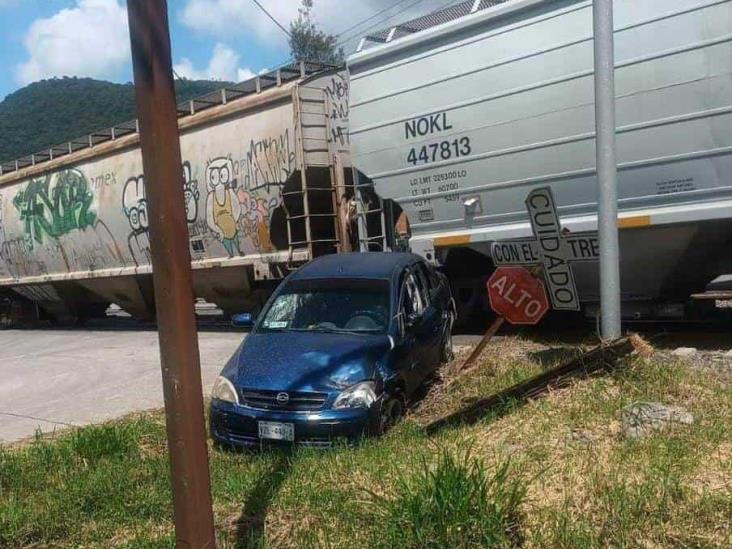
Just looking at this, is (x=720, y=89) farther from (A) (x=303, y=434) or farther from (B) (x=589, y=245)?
(A) (x=303, y=434)

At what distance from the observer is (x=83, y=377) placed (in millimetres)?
10836

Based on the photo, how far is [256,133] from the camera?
12.7 meters

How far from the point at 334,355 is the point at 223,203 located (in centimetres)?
764

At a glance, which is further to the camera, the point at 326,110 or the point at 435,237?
the point at 326,110

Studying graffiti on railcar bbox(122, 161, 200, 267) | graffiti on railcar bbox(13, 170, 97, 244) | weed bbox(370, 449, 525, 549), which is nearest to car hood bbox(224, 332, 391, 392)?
weed bbox(370, 449, 525, 549)

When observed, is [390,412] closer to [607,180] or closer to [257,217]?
[607,180]

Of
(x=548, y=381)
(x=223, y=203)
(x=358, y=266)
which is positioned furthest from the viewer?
(x=223, y=203)

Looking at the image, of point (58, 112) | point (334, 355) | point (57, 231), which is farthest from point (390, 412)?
point (58, 112)

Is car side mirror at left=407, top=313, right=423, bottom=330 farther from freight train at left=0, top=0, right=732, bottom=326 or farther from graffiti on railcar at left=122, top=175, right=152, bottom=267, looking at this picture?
graffiti on railcar at left=122, top=175, right=152, bottom=267

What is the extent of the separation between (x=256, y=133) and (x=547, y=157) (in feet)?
18.4

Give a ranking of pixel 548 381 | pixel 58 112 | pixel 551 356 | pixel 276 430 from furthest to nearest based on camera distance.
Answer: pixel 58 112
pixel 551 356
pixel 548 381
pixel 276 430

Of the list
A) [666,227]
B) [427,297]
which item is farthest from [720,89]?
[427,297]

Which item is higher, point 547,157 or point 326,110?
point 326,110

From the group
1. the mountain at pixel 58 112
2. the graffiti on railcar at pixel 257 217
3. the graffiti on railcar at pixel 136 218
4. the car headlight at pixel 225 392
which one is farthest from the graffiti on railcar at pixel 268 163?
the mountain at pixel 58 112
